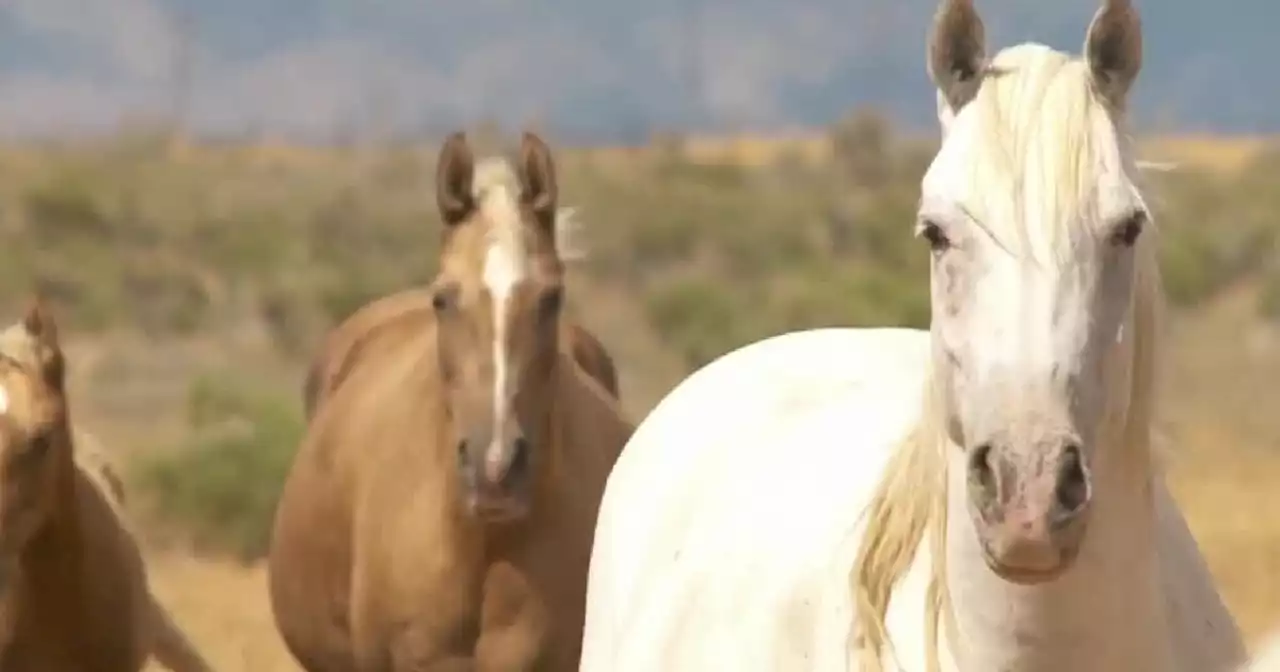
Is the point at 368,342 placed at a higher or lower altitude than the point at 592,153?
higher

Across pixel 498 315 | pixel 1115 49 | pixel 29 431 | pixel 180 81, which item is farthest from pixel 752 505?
pixel 180 81

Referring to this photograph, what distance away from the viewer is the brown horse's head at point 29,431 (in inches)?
264

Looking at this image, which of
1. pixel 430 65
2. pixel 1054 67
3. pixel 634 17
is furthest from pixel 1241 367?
pixel 634 17

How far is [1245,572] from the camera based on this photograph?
11047mm

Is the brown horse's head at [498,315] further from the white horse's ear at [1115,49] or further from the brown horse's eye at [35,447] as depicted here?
the white horse's ear at [1115,49]

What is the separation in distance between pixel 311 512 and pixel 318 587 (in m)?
0.23

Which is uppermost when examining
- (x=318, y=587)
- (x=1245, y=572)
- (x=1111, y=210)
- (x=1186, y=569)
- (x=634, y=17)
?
(x=1111, y=210)

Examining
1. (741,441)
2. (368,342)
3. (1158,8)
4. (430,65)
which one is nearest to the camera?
(741,441)

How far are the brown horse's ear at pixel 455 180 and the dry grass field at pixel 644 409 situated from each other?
1948 millimetres

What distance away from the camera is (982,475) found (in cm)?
329

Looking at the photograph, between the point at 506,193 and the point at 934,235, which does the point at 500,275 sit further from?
the point at 934,235

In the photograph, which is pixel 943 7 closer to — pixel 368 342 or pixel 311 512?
pixel 311 512

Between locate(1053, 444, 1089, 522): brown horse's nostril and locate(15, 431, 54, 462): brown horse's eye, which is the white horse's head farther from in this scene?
locate(15, 431, 54, 462): brown horse's eye

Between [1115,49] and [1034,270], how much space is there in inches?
17.0
